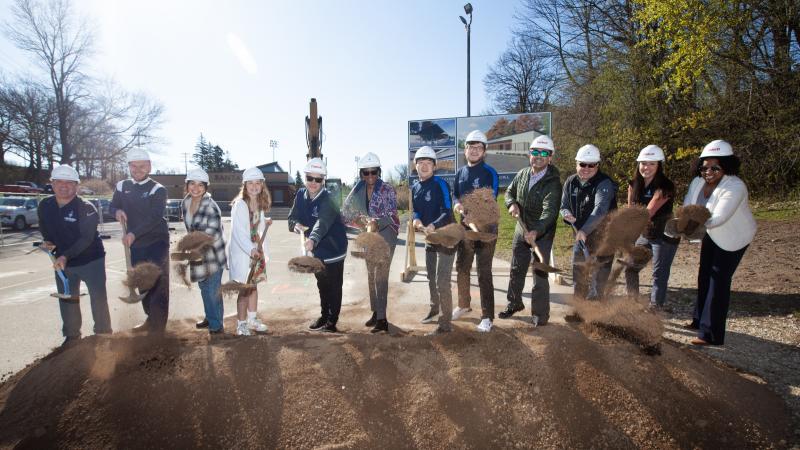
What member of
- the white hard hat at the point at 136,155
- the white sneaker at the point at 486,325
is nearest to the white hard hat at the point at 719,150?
the white sneaker at the point at 486,325

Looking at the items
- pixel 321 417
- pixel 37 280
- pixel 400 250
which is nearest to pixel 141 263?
pixel 321 417

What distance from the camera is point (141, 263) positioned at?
11.9 feet

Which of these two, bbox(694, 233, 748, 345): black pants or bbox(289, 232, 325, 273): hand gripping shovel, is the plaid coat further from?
bbox(694, 233, 748, 345): black pants

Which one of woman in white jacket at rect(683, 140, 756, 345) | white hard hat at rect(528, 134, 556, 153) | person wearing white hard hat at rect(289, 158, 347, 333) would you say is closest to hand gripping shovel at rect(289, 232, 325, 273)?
person wearing white hard hat at rect(289, 158, 347, 333)

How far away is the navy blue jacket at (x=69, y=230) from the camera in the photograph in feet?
11.7

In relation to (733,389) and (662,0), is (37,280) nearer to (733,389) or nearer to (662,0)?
(733,389)

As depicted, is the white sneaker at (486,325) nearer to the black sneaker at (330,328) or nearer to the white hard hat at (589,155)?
the black sneaker at (330,328)

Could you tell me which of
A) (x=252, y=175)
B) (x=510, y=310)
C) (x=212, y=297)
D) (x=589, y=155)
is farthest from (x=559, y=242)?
(x=212, y=297)

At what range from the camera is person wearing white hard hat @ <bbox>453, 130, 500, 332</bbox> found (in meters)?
3.70

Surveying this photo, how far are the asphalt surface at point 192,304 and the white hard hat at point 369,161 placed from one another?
69.6 inches

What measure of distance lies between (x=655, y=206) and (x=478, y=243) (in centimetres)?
209

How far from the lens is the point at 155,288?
12.3ft

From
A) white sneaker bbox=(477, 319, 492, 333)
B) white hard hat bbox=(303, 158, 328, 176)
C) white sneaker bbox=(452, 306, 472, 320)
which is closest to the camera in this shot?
white sneaker bbox=(477, 319, 492, 333)

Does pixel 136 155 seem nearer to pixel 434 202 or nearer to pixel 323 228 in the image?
pixel 323 228
